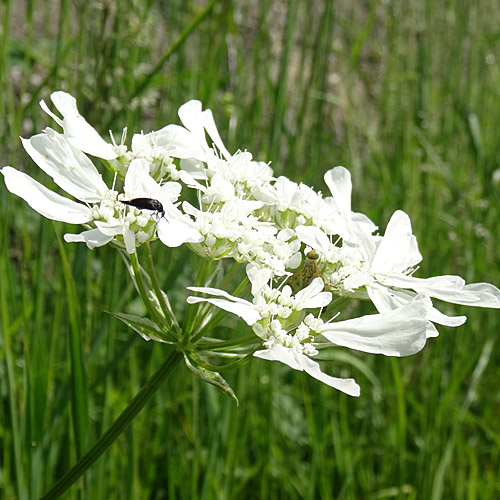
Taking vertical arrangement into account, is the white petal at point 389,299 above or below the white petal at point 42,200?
below

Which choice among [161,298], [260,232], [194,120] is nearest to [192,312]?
[161,298]

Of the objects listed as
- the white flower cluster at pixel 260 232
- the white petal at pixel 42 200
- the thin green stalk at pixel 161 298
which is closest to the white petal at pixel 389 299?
the white flower cluster at pixel 260 232

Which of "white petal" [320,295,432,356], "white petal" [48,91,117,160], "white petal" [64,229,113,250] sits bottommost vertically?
"white petal" [320,295,432,356]

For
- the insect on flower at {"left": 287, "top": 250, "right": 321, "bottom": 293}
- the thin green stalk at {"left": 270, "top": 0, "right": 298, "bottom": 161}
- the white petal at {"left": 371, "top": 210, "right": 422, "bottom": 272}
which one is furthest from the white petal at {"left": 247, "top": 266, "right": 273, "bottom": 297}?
the thin green stalk at {"left": 270, "top": 0, "right": 298, "bottom": 161}

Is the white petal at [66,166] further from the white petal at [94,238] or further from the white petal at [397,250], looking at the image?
the white petal at [397,250]

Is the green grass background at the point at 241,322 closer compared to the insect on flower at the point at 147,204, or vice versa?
the insect on flower at the point at 147,204

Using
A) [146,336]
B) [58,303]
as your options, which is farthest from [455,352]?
[146,336]

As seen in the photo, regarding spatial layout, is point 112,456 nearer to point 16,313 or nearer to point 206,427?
point 16,313

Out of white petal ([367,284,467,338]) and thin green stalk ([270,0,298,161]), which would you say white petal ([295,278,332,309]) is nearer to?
white petal ([367,284,467,338])
